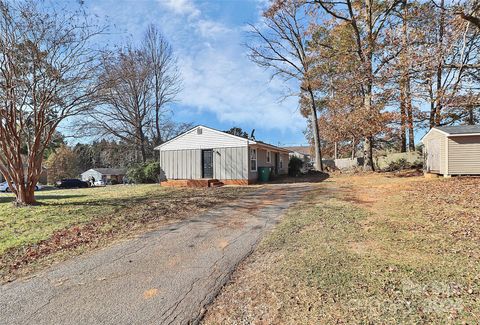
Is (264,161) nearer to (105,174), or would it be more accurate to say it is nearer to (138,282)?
(138,282)

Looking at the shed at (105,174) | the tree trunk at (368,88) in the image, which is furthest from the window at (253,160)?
the shed at (105,174)

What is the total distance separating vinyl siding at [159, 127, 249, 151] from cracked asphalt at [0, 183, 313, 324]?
10.3 metres

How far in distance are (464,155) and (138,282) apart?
14.2 metres

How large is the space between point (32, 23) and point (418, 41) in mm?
14574

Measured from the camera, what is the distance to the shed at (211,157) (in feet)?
52.0

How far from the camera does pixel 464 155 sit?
40.9 ft

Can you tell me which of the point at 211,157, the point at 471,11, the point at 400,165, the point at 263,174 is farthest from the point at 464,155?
the point at 211,157

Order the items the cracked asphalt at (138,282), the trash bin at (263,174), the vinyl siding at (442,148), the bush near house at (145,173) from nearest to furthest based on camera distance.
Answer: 1. the cracked asphalt at (138,282)
2. the vinyl siding at (442,148)
3. the trash bin at (263,174)
4. the bush near house at (145,173)

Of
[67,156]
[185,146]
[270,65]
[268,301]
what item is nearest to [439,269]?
[268,301]

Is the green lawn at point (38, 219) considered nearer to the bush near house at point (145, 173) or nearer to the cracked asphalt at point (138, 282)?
the cracked asphalt at point (138, 282)

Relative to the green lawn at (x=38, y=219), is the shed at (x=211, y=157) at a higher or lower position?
higher

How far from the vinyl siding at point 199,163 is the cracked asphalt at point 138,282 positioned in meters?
9.91

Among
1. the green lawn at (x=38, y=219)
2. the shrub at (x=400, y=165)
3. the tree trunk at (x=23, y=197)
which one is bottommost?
the green lawn at (x=38, y=219)

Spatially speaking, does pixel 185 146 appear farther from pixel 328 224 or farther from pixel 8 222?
pixel 328 224
